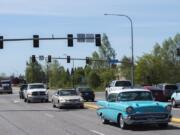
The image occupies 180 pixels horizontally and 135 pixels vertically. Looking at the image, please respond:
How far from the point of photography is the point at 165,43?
12744 centimetres

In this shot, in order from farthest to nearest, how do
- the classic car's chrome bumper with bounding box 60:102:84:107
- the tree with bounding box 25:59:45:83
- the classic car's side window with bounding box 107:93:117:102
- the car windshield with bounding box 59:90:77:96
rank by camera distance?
1. the tree with bounding box 25:59:45:83
2. the car windshield with bounding box 59:90:77:96
3. the classic car's chrome bumper with bounding box 60:102:84:107
4. the classic car's side window with bounding box 107:93:117:102

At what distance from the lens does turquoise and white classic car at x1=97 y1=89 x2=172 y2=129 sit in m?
19.9

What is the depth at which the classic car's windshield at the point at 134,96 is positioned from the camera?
2142 centimetres

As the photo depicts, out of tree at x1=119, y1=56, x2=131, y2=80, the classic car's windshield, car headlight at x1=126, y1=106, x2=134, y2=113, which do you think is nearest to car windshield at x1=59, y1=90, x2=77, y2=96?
the classic car's windshield

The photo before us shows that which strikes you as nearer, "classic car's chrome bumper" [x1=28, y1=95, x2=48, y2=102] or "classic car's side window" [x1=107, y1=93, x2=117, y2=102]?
"classic car's side window" [x1=107, y1=93, x2=117, y2=102]

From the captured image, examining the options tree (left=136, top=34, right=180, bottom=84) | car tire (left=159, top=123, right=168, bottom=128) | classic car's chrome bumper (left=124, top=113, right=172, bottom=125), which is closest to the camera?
classic car's chrome bumper (left=124, top=113, right=172, bottom=125)

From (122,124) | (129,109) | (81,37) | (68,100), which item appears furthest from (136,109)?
(81,37)

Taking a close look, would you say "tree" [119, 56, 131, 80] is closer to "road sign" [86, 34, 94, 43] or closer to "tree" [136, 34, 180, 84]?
"tree" [136, 34, 180, 84]

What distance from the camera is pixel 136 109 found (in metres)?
20.0

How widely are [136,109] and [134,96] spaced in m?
1.57

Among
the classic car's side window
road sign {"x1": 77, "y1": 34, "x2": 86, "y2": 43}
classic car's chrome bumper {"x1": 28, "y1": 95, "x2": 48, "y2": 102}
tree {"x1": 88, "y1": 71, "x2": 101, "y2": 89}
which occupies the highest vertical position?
road sign {"x1": 77, "y1": 34, "x2": 86, "y2": 43}

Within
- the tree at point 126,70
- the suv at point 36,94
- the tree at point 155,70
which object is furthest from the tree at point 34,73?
the suv at point 36,94

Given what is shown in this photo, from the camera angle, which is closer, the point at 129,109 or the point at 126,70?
the point at 129,109

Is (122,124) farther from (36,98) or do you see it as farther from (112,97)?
(36,98)
